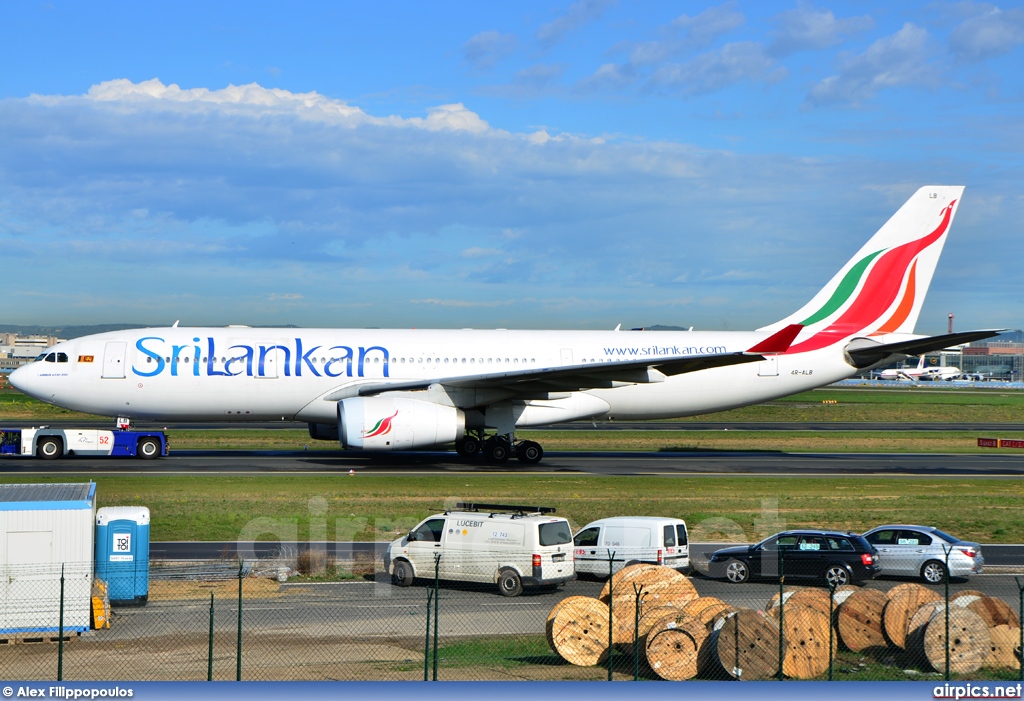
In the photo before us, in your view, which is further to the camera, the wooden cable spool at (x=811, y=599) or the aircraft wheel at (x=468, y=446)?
the aircraft wheel at (x=468, y=446)

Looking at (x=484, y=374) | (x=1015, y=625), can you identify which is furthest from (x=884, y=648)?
(x=484, y=374)

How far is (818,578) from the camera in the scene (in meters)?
25.0

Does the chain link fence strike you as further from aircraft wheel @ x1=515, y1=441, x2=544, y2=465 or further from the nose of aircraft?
the nose of aircraft

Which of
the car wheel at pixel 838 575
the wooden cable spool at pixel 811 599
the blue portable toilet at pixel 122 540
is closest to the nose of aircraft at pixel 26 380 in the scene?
the blue portable toilet at pixel 122 540

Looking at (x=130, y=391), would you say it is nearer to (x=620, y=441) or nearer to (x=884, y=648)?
(x=620, y=441)

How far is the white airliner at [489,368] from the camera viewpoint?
43.9 metres

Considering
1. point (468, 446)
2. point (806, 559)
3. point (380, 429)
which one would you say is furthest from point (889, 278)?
point (806, 559)

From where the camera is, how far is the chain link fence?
55.3 feet

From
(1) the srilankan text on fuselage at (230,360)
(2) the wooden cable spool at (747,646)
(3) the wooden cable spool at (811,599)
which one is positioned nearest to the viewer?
(2) the wooden cable spool at (747,646)

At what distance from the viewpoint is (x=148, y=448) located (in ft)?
152

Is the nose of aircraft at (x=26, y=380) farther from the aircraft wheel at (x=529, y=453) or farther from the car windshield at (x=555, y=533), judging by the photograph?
the car windshield at (x=555, y=533)

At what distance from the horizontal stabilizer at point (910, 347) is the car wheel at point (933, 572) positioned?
2017 cm

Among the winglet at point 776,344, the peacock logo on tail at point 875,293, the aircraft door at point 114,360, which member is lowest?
the aircraft door at point 114,360

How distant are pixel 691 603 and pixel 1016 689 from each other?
19.5 ft
